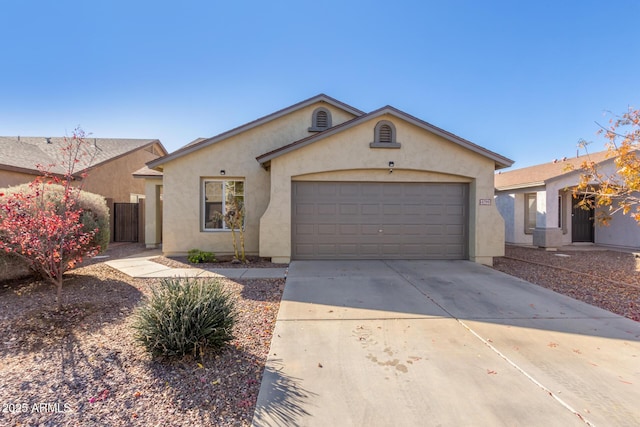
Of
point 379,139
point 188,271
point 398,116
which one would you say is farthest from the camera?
point 379,139

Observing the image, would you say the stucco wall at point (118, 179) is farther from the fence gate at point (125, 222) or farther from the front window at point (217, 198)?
the front window at point (217, 198)

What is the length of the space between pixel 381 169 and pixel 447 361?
21.7 ft

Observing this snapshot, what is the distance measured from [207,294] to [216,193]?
7166mm

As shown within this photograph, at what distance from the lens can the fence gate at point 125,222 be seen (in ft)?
46.2

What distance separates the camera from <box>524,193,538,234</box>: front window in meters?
13.9

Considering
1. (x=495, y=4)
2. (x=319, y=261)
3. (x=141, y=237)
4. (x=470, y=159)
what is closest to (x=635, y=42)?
(x=495, y=4)

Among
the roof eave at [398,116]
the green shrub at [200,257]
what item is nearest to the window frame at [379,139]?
the roof eave at [398,116]

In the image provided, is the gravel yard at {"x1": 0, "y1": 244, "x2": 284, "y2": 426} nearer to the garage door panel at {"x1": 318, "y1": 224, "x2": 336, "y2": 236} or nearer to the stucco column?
the garage door panel at {"x1": 318, "y1": 224, "x2": 336, "y2": 236}

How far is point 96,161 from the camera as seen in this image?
14977mm

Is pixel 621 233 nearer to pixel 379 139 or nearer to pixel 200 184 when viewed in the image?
pixel 379 139

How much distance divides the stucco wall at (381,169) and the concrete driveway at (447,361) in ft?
10.6

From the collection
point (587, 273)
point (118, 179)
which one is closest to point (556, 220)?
point (587, 273)

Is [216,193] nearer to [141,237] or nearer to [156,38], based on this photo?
[156,38]

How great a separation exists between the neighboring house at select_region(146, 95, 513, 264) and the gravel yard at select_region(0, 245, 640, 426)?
3144mm
